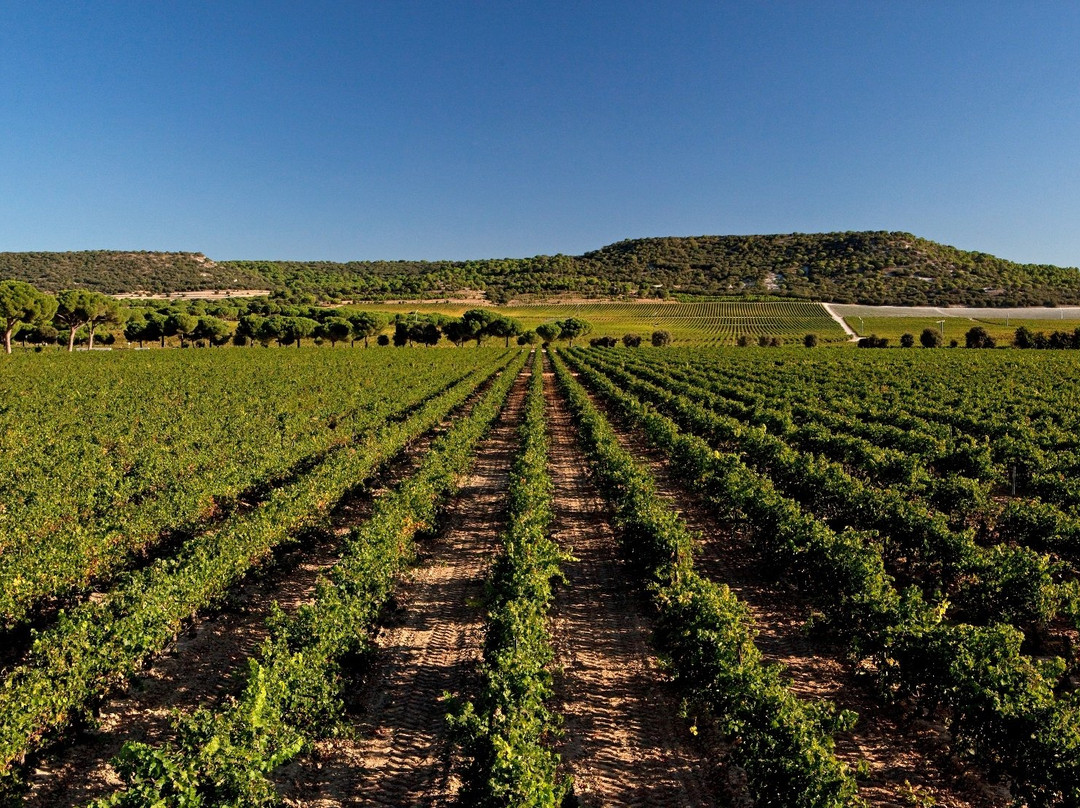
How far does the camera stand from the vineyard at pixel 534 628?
6.65m

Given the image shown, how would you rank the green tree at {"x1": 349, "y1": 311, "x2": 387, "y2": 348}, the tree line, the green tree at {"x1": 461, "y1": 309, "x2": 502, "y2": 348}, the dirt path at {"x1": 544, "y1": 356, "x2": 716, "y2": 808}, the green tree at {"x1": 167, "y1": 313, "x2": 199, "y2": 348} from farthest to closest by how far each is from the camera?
the green tree at {"x1": 349, "y1": 311, "x2": 387, "y2": 348}, the green tree at {"x1": 461, "y1": 309, "x2": 502, "y2": 348}, the green tree at {"x1": 167, "y1": 313, "x2": 199, "y2": 348}, the tree line, the dirt path at {"x1": 544, "y1": 356, "x2": 716, "y2": 808}

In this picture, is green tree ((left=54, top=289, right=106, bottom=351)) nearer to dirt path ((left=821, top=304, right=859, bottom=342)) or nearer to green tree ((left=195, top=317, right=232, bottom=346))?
green tree ((left=195, top=317, right=232, bottom=346))

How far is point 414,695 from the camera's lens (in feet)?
28.8

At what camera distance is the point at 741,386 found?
134 feet

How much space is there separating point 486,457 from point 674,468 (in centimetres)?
826

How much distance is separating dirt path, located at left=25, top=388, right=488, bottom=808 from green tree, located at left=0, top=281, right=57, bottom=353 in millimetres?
76248

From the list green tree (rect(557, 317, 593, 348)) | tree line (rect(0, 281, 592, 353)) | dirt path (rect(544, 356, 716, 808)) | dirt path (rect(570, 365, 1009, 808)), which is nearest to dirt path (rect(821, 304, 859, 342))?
green tree (rect(557, 317, 593, 348))

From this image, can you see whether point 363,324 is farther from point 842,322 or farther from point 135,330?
point 842,322

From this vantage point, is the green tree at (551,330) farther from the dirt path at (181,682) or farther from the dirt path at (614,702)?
the dirt path at (181,682)

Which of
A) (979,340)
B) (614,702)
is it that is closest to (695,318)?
(979,340)

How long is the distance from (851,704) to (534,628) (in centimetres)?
480

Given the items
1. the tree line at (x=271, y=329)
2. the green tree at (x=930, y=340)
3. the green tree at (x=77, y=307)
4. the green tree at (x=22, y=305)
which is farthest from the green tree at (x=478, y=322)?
the green tree at (x=930, y=340)

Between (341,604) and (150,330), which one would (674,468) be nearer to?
(341,604)

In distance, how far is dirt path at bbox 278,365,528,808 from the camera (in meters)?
7.03
